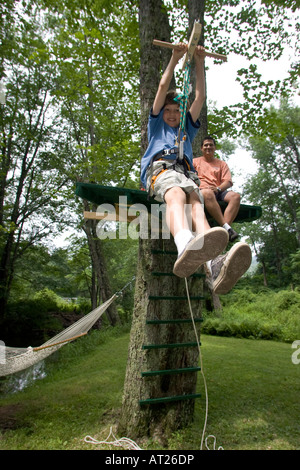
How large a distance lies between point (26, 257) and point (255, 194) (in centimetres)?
1534

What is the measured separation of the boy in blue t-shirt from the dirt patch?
2.20m

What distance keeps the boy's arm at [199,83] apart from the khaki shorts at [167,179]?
0.50 meters

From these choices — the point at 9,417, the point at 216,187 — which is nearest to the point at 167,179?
the point at 216,187

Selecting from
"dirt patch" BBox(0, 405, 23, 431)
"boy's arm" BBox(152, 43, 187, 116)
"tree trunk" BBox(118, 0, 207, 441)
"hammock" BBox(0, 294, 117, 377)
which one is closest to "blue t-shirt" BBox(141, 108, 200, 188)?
"boy's arm" BBox(152, 43, 187, 116)

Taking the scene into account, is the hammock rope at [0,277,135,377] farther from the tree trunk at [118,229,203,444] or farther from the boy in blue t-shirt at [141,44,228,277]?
the boy in blue t-shirt at [141,44,228,277]

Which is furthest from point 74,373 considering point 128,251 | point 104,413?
point 128,251

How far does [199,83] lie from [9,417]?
3349 millimetres

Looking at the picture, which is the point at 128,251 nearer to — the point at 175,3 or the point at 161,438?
the point at 175,3

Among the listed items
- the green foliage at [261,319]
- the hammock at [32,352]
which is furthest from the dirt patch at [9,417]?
the green foliage at [261,319]

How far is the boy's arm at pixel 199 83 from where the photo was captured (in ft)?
6.68

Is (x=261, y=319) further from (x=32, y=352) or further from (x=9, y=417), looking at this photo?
(x=9, y=417)

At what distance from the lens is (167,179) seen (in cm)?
191

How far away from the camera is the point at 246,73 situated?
6148 mm

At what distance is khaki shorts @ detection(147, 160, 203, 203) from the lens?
1900 millimetres
